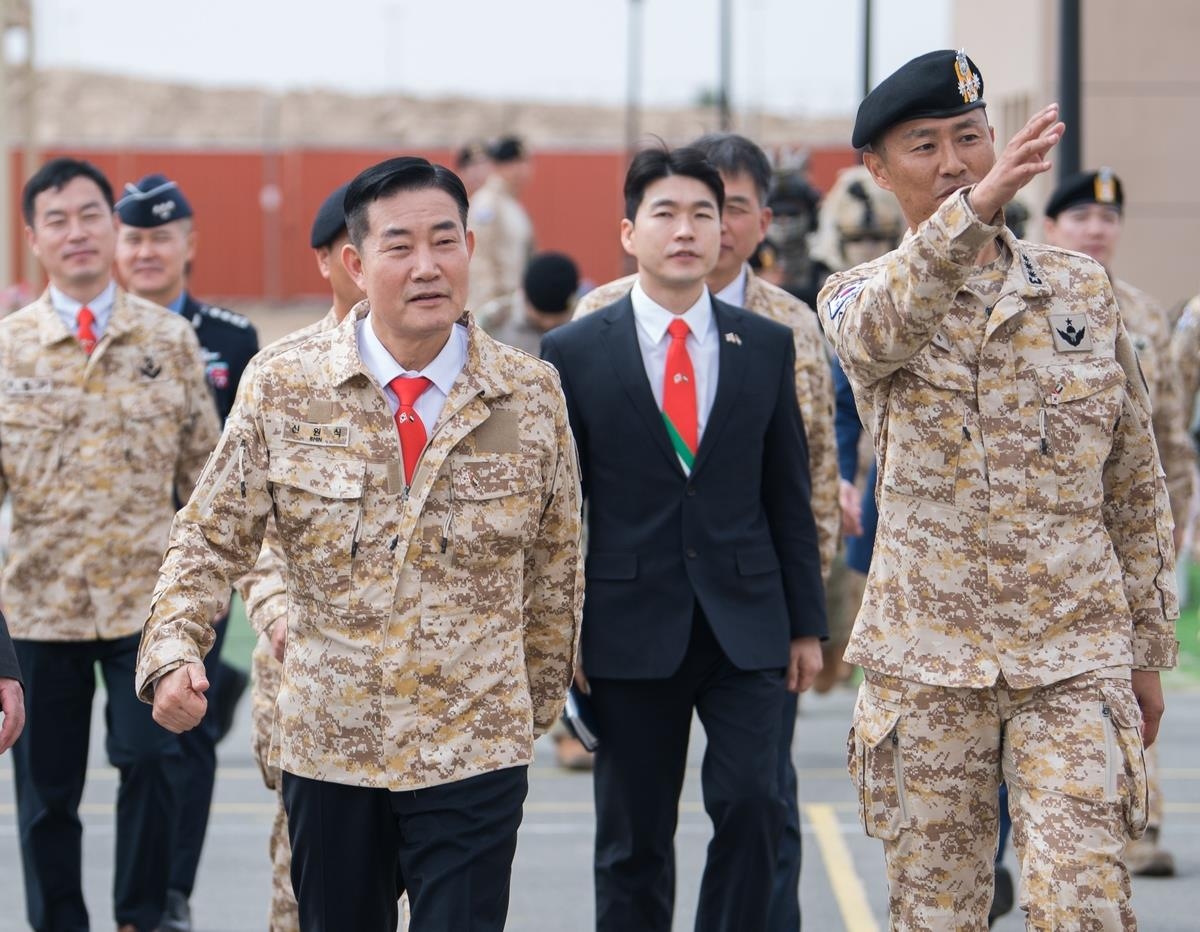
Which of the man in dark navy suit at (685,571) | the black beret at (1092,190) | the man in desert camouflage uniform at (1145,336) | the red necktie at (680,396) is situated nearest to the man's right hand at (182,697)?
the man in dark navy suit at (685,571)

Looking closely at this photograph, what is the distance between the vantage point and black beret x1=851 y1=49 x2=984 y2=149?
468 cm

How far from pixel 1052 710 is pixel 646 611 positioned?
1551mm

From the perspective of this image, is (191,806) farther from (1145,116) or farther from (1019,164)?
(1145,116)

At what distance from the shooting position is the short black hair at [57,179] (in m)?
7.03

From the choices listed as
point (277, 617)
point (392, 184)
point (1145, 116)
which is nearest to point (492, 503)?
point (392, 184)

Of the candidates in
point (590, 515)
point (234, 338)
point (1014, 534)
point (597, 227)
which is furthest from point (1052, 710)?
point (597, 227)

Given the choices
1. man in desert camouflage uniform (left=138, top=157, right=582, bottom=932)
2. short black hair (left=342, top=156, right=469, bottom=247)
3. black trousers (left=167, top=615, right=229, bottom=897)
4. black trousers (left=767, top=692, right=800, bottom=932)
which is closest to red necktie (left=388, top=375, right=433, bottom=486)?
man in desert camouflage uniform (left=138, top=157, right=582, bottom=932)

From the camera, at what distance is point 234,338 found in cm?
773

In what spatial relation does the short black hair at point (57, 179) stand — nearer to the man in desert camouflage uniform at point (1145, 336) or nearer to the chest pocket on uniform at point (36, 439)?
the chest pocket on uniform at point (36, 439)

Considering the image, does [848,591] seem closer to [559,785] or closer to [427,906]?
[559,785]

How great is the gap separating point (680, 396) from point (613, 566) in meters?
0.53

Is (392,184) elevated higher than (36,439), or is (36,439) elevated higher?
(392,184)

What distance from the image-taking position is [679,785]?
19.6 feet

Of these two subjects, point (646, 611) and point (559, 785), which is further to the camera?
point (559, 785)
